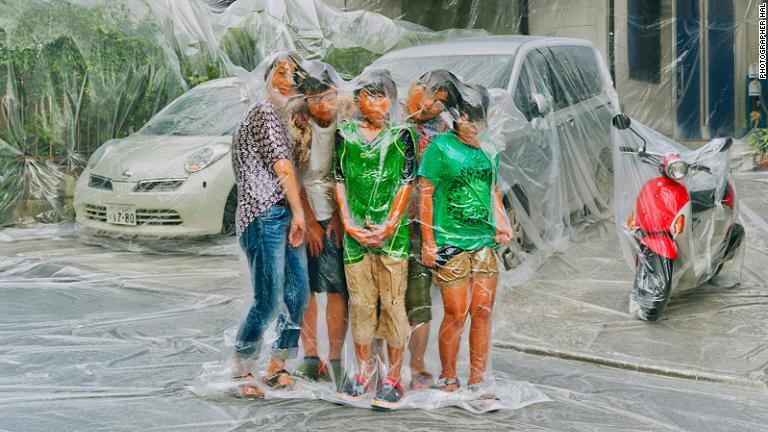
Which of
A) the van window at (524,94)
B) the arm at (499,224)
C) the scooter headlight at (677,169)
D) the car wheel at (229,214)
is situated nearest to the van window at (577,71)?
the van window at (524,94)

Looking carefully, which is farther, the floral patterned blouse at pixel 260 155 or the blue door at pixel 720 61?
the blue door at pixel 720 61

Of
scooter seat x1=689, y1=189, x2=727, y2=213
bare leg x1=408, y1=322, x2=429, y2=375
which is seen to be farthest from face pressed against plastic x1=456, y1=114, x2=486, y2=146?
scooter seat x1=689, y1=189, x2=727, y2=213

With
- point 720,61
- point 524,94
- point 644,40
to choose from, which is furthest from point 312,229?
point 720,61

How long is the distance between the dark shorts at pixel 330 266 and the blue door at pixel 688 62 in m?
4.72

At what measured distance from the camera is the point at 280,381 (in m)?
4.20

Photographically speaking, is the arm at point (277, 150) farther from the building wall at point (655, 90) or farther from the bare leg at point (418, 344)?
the building wall at point (655, 90)

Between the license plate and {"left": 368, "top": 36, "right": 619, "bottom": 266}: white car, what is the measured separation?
2355 mm

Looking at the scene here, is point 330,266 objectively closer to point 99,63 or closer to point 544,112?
point 544,112

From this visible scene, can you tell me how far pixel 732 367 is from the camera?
184 inches

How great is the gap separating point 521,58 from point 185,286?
9.90ft

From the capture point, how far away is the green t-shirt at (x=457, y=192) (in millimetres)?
3967

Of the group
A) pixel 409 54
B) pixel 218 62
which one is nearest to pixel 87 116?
pixel 218 62

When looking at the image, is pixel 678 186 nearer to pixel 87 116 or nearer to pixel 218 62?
pixel 218 62

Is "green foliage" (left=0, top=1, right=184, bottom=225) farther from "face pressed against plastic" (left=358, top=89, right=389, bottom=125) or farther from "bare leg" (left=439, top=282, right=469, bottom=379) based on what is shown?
"bare leg" (left=439, top=282, right=469, bottom=379)
